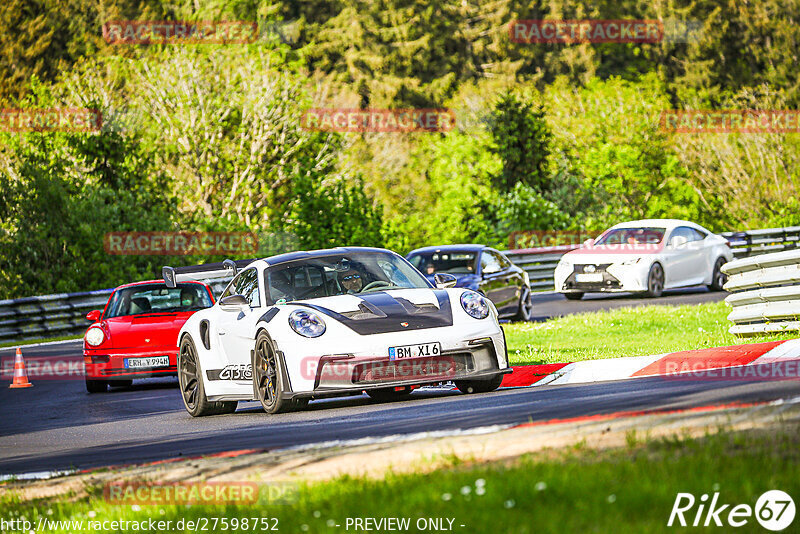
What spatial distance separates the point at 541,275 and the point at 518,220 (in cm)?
468

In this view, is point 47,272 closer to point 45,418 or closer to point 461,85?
point 45,418

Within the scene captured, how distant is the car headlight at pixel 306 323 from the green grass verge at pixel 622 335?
365cm

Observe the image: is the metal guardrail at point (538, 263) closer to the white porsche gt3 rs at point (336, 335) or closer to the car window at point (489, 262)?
the car window at point (489, 262)

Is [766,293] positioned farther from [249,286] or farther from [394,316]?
[249,286]

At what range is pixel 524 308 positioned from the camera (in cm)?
2317

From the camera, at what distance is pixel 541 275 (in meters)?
33.5

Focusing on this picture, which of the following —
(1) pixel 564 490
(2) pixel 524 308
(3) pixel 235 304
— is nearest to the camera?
(1) pixel 564 490

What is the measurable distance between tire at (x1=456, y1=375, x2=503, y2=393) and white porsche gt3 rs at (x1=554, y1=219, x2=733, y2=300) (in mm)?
13346

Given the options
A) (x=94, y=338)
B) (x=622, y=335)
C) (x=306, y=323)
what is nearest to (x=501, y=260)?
(x=622, y=335)

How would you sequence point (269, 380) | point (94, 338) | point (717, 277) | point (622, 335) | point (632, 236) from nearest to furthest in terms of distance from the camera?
point (269, 380)
point (94, 338)
point (622, 335)
point (632, 236)
point (717, 277)

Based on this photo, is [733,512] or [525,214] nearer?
[733,512]

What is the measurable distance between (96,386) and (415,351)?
A: 25.0 feet

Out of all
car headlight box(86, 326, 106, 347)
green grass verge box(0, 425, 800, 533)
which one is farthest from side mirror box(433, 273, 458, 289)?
car headlight box(86, 326, 106, 347)

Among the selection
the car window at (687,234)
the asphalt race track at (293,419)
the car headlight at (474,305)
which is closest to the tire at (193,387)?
the asphalt race track at (293,419)
